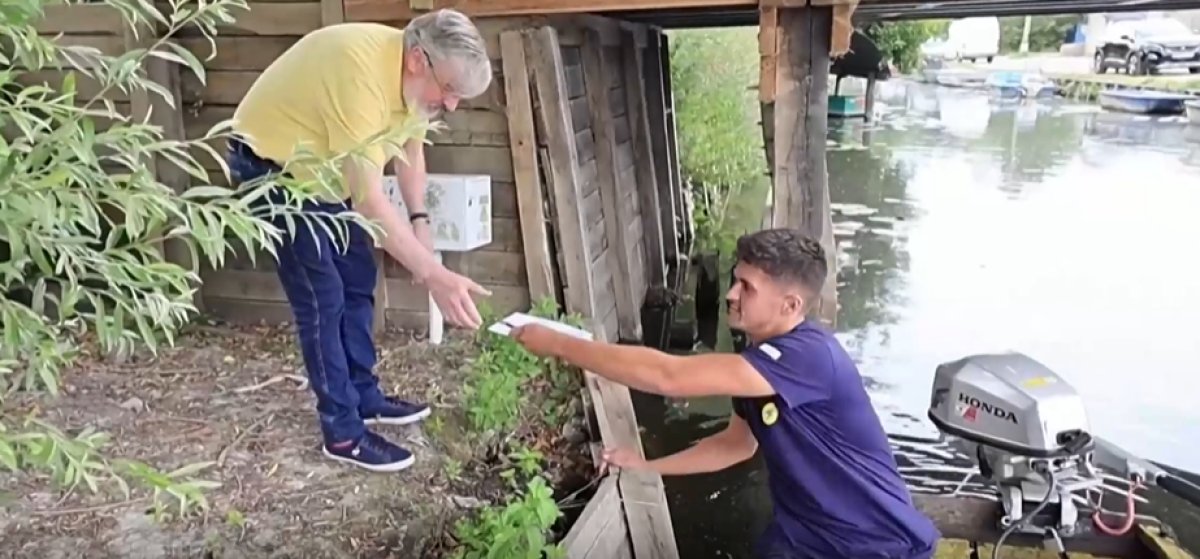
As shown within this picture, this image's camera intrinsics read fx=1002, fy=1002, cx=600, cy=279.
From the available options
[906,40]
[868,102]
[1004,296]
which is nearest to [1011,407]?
[1004,296]

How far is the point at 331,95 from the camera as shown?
113 inches

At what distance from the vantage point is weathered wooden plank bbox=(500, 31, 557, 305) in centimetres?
443

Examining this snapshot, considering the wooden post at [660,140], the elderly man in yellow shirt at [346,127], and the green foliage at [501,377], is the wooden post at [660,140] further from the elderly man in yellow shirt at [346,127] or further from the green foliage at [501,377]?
the elderly man in yellow shirt at [346,127]

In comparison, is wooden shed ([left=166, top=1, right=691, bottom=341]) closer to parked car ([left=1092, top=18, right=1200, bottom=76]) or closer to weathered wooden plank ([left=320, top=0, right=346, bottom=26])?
weathered wooden plank ([left=320, top=0, right=346, bottom=26])

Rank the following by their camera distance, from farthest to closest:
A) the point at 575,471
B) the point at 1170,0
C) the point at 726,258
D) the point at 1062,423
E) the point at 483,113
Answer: the point at 726,258 → the point at 1170,0 → the point at 483,113 → the point at 575,471 → the point at 1062,423

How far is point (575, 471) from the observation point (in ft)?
12.5

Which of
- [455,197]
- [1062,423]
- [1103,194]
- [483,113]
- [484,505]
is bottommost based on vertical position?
[1103,194]

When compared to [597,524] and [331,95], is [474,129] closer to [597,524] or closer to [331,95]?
[331,95]

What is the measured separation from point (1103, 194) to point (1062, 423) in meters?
10.4

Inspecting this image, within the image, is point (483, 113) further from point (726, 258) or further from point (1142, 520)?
point (726, 258)

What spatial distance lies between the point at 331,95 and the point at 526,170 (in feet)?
5.67

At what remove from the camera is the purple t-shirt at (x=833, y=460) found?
2.27 metres

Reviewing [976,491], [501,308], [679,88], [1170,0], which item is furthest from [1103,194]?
[501,308]

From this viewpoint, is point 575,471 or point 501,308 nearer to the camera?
point 575,471
